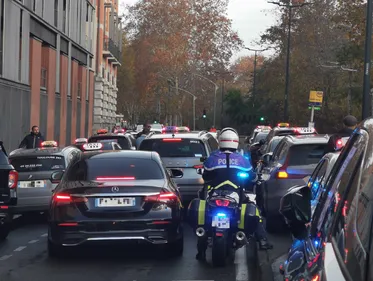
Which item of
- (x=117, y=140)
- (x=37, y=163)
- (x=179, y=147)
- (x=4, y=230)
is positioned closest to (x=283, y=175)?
(x=179, y=147)

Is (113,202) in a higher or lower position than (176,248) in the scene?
higher

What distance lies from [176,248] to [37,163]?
17.2ft

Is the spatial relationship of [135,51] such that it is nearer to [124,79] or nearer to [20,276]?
[124,79]

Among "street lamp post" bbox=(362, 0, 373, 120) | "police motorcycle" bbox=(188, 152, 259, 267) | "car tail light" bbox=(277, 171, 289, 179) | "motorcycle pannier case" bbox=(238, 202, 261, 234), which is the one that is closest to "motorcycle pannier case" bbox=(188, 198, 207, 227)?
"police motorcycle" bbox=(188, 152, 259, 267)

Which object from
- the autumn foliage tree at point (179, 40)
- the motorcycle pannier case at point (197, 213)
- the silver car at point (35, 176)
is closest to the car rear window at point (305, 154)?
the motorcycle pannier case at point (197, 213)

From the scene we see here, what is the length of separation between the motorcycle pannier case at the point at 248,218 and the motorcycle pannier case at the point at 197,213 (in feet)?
1.46

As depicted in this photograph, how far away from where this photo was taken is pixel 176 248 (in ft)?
33.8

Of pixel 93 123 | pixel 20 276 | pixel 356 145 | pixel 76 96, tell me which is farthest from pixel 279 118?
pixel 356 145

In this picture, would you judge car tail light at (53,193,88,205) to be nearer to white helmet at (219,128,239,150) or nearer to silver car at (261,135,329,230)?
white helmet at (219,128,239,150)

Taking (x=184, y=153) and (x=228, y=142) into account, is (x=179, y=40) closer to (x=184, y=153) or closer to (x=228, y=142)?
(x=184, y=153)

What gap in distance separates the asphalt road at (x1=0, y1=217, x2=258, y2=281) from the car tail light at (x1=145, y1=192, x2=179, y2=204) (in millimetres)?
789

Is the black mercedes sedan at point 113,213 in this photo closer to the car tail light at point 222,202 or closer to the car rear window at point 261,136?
the car tail light at point 222,202

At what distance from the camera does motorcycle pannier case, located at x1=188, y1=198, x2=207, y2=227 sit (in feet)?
30.7

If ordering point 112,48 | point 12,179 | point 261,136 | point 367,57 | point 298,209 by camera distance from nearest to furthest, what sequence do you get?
point 298,209
point 12,179
point 367,57
point 261,136
point 112,48
